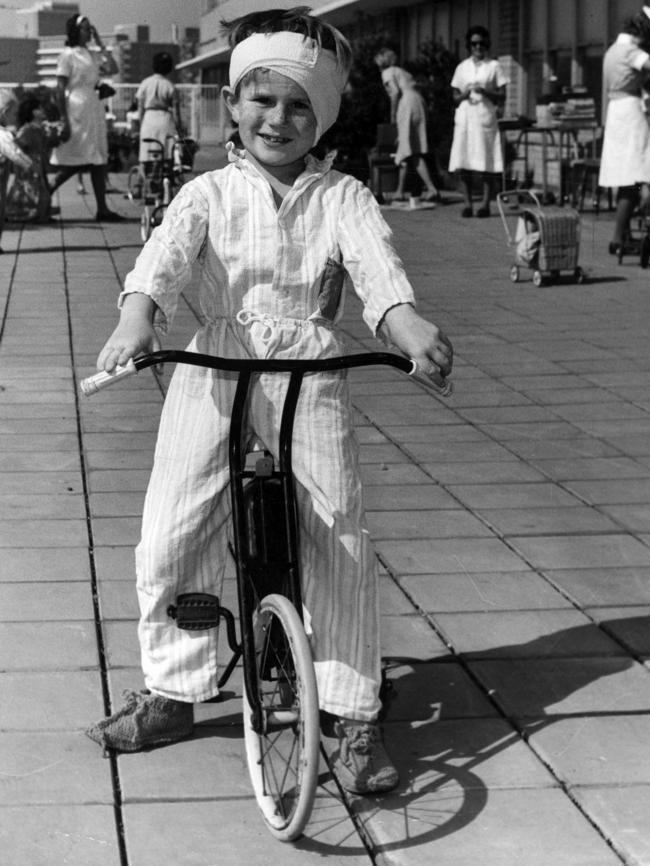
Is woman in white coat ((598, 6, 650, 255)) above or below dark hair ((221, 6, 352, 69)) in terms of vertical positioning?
below

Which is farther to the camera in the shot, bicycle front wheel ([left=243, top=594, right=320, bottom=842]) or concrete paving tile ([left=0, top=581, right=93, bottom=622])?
concrete paving tile ([left=0, top=581, right=93, bottom=622])

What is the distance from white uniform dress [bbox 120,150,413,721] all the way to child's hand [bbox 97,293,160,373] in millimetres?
119

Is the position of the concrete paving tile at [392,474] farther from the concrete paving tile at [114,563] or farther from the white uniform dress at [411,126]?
the white uniform dress at [411,126]

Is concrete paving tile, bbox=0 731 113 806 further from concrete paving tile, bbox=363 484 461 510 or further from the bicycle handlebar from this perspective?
concrete paving tile, bbox=363 484 461 510

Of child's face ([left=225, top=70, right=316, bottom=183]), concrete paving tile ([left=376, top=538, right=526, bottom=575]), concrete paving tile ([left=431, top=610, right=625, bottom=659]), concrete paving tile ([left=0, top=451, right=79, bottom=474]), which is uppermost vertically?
child's face ([left=225, top=70, right=316, bottom=183])

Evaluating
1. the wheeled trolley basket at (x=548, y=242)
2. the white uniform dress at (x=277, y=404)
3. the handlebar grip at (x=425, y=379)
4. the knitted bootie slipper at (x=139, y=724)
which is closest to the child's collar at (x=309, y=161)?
the white uniform dress at (x=277, y=404)

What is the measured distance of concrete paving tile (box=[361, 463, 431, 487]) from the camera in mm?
6707

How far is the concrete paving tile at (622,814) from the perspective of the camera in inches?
135

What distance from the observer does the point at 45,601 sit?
16.5ft

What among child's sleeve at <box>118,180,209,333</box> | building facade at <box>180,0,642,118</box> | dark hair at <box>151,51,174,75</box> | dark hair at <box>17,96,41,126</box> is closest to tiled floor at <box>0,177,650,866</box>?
child's sleeve at <box>118,180,209,333</box>

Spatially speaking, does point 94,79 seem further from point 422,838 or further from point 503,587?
point 422,838

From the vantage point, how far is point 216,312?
3760 mm

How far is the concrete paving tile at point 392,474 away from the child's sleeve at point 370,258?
2.94 meters

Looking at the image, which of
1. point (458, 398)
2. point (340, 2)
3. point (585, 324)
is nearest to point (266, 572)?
point (458, 398)
